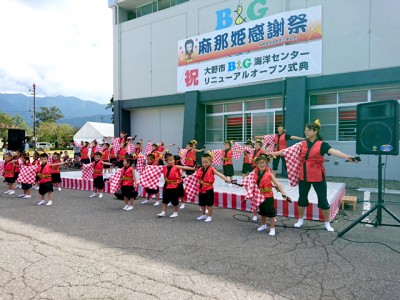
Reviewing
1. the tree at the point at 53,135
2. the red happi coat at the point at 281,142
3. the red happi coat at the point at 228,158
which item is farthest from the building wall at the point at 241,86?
the tree at the point at 53,135

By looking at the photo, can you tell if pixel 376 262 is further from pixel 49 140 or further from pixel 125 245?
pixel 49 140

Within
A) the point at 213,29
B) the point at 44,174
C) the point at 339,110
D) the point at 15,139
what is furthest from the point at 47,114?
the point at 339,110

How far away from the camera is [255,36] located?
12891mm

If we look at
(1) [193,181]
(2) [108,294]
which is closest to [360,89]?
(1) [193,181]

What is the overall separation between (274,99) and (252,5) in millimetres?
4374

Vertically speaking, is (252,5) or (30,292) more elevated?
A: (252,5)

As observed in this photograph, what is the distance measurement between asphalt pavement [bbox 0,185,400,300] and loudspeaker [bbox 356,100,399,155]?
1449mm

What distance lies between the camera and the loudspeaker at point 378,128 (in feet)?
15.1

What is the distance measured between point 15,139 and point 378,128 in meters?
16.2

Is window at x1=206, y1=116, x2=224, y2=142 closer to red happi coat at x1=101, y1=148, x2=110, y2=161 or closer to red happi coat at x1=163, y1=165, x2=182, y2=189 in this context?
red happi coat at x1=101, y1=148, x2=110, y2=161

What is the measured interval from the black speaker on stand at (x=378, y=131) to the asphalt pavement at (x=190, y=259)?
2.87ft

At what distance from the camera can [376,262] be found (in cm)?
370

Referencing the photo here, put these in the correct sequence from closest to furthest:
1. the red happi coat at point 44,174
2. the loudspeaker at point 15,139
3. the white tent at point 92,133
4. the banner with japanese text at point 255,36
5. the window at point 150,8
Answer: the red happi coat at point 44,174 < the banner with japanese text at point 255,36 < the loudspeaker at point 15,139 < the window at point 150,8 < the white tent at point 92,133

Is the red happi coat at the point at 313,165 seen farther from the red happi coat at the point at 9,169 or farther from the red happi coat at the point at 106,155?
the red happi coat at the point at 106,155
